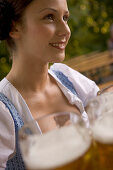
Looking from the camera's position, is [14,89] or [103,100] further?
[14,89]

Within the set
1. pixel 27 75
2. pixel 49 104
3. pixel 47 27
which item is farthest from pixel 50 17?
pixel 49 104

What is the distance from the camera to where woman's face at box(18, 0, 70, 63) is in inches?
34.4

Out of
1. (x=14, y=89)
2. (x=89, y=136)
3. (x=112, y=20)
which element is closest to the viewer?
(x=89, y=136)

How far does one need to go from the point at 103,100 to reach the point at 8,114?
0.42m

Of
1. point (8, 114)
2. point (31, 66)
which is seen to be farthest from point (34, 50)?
point (8, 114)

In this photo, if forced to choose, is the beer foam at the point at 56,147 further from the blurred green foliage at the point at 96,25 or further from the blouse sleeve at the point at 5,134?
the blurred green foliage at the point at 96,25

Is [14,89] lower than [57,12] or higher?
lower

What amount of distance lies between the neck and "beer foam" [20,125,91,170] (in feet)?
1.88

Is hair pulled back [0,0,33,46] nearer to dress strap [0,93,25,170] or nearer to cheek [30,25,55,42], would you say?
cheek [30,25,55,42]

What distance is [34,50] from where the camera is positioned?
3.07ft

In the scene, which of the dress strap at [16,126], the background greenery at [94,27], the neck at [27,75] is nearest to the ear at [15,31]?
the neck at [27,75]

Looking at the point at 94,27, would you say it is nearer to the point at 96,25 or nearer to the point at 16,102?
the point at 96,25

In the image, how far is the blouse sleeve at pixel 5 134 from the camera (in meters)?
0.84

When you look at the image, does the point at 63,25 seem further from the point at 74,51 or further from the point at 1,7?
the point at 74,51
